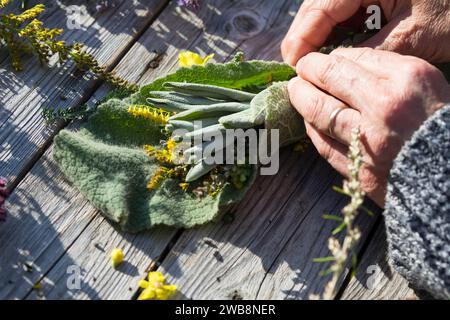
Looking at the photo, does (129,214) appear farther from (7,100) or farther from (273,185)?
(7,100)

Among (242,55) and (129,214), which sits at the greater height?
(242,55)

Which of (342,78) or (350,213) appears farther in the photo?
(342,78)

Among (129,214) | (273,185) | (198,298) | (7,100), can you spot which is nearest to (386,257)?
(273,185)

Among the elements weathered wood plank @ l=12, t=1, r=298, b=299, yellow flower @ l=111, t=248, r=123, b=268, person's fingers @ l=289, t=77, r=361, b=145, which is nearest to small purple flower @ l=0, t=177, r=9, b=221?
weathered wood plank @ l=12, t=1, r=298, b=299

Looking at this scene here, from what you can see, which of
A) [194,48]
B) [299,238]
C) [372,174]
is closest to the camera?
[372,174]

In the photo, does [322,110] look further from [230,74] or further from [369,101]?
[230,74]

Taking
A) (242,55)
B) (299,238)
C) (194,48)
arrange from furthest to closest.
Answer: (194,48)
(242,55)
(299,238)

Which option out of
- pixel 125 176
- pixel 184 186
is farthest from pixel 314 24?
pixel 125 176

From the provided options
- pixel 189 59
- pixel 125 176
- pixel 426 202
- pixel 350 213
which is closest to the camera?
pixel 350 213
